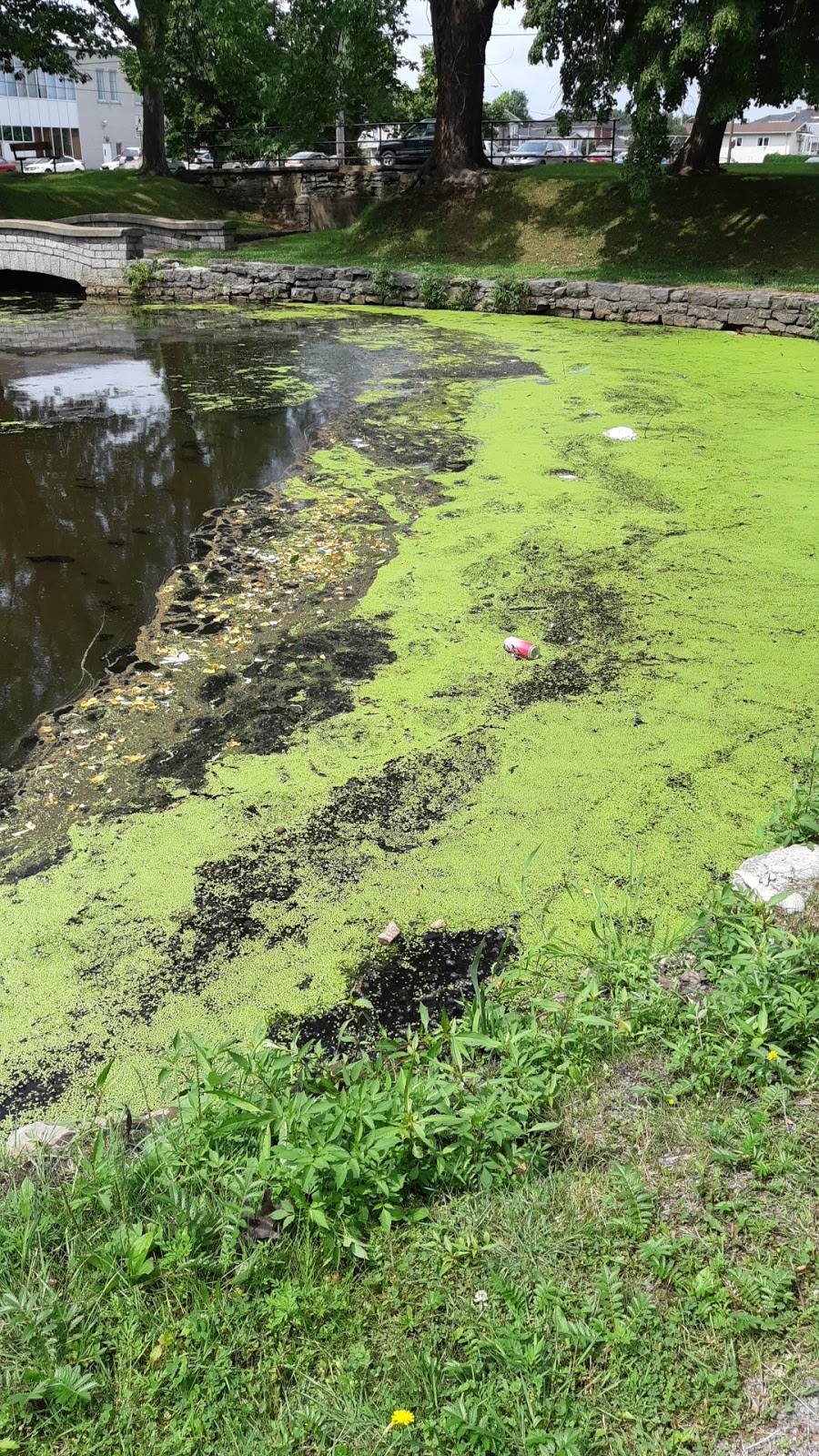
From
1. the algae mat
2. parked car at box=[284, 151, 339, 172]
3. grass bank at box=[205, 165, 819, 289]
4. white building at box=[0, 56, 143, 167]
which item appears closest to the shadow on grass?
grass bank at box=[205, 165, 819, 289]

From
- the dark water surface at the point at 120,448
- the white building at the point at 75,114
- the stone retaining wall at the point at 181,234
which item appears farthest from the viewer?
the white building at the point at 75,114

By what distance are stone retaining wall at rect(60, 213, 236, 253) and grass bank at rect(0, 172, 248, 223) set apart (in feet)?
5.50

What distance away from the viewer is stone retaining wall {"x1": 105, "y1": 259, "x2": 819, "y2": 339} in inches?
438

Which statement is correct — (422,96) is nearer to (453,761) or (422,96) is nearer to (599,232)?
(599,232)

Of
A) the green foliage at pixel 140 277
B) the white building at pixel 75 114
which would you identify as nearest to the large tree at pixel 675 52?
the green foliage at pixel 140 277

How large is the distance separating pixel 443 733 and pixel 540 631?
98 cm

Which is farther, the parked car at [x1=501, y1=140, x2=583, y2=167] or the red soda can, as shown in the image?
the parked car at [x1=501, y1=140, x2=583, y2=167]

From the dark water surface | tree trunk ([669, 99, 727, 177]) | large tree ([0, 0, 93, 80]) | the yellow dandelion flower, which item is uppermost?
large tree ([0, 0, 93, 80])

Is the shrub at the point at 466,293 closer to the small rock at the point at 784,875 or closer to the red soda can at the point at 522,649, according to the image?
the red soda can at the point at 522,649

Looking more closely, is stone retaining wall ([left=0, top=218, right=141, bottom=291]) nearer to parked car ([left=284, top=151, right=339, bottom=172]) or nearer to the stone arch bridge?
the stone arch bridge

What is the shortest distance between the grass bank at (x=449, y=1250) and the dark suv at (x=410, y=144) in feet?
77.8

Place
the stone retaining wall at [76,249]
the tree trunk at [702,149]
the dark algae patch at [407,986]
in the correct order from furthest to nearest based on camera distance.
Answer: the tree trunk at [702,149]
the stone retaining wall at [76,249]
the dark algae patch at [407,986]

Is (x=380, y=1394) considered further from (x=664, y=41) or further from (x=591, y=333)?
(x=664, y=41)

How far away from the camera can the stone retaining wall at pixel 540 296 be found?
11.1m
